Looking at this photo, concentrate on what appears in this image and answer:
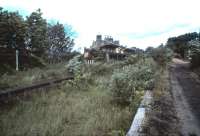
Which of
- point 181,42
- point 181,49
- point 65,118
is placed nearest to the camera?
point 65,118

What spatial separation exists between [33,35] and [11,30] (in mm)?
4467

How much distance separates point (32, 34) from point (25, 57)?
18.0 ft

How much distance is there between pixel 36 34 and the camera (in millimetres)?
26344

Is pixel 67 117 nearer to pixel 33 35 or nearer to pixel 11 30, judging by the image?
pixel 11 30

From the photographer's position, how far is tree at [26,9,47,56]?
85.3 feet

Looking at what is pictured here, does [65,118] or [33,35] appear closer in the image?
[65,118]

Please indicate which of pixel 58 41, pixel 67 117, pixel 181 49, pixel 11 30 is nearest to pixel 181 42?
pixel 181 49

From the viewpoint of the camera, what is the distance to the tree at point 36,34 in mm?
26000

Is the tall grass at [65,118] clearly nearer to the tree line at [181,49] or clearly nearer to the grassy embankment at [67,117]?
the grassy embankment at [67,117]

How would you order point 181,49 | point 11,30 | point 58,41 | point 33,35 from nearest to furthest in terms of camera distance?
point 11,30, point 33,35, point 58,41, point 181,49

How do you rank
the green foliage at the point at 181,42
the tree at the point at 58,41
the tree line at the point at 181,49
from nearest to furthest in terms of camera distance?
the tree line at the point at 181,49 < the tree at the point at 58,41 < the green foliage at the point at 181,42

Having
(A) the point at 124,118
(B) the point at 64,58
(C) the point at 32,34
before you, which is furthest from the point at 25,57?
(A) the point at 124,118

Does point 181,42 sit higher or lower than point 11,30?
higher

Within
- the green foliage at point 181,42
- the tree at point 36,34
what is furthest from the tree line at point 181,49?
the tree at point 36,34
